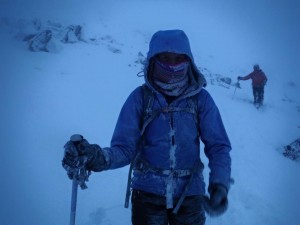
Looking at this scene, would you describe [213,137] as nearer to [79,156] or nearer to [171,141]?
[171,141]

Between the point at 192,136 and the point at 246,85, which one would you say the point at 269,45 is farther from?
the point at 192,136

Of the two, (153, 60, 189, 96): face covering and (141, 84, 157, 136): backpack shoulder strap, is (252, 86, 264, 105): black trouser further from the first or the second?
→ (141, 84, 157, 136): backpack shoulder strap

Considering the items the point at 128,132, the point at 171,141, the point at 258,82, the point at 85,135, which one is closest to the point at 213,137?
the point at 171,141

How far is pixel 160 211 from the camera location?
2.46m

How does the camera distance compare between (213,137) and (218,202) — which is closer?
(218,202)

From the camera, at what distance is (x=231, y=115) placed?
10023mm

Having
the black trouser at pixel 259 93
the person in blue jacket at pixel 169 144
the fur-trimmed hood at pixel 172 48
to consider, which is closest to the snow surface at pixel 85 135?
the black trouser at pixel 259 93

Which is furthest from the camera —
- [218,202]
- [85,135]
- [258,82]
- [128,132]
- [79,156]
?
[258,82]

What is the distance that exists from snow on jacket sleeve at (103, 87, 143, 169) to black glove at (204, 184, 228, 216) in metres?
0.77

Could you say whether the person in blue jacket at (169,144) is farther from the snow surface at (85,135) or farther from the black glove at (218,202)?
the snow surface at (85,135)

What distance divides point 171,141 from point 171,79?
59cm

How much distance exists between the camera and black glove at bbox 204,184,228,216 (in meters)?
2.08

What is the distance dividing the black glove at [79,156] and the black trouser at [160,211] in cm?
70

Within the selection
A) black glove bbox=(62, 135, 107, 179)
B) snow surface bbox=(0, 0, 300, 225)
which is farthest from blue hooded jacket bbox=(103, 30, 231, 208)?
snow surface bbox=(0, 0, 300, 225)
